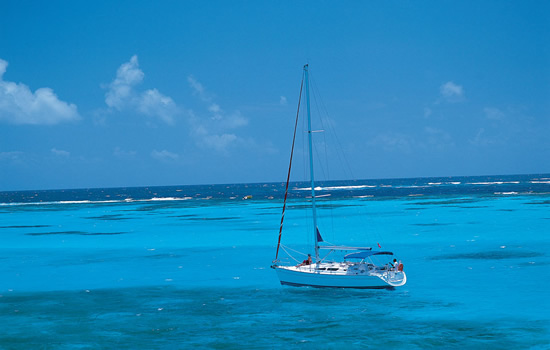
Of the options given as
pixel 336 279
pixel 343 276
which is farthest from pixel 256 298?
pixel 343 276

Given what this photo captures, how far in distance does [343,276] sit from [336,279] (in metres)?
0.50

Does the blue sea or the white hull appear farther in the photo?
the white hull

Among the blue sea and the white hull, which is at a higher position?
the white hull

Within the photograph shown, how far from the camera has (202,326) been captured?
2509 cm

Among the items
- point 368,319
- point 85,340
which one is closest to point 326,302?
point 368,319

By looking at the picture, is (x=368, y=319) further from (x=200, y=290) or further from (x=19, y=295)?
(x=19, y=295)

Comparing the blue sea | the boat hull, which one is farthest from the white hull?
the blue sea

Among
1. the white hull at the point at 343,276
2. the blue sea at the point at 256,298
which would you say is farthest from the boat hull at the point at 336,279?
the blue sea at the point at 256,298

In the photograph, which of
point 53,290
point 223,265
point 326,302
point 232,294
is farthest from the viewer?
point 223,265

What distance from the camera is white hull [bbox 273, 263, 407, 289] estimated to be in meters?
31.1

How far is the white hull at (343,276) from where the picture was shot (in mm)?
31094

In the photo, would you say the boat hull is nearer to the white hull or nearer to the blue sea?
the white hull

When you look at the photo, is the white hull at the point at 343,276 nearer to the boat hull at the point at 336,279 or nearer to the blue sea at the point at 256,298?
the boat hull at the point at 336,279

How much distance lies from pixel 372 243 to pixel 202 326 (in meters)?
32.3
